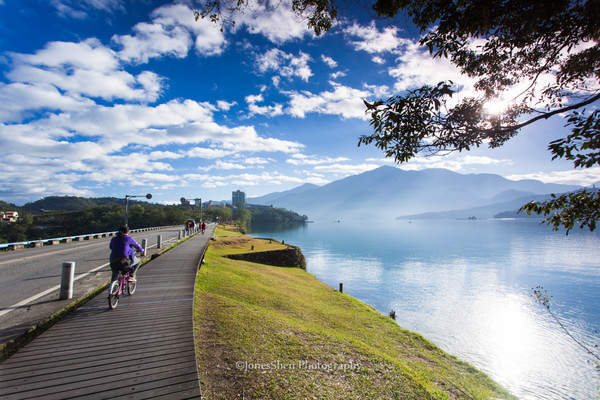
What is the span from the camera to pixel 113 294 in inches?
259

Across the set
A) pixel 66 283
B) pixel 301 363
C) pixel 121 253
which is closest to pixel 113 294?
pixel 121 253

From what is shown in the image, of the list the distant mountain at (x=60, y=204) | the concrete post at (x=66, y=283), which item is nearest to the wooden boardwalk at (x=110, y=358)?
the concrete post at (x=66, y=283)

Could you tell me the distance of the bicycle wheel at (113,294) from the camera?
6383 millimetres

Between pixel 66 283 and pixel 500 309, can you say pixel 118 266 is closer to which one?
pixel 66 283

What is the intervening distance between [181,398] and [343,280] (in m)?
36.3

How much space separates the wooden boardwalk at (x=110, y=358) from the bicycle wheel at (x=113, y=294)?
0.55 feet

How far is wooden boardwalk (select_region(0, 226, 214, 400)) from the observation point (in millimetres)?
3449

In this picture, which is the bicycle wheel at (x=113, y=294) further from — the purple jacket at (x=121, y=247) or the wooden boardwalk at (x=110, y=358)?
the purple jacket at (x=121, y=247)

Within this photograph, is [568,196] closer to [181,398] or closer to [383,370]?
[383,370]

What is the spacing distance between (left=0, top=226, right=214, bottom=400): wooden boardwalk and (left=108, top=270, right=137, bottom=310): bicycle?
0.74ft

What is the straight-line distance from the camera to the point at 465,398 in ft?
24.5

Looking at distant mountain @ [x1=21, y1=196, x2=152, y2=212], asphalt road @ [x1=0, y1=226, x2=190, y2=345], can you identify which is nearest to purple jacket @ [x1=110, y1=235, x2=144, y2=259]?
asphalt road @ [x1=0, y1=226, x2=190, y2=345]

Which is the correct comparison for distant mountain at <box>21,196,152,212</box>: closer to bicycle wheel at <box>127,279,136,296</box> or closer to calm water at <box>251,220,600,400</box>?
calm water at <box>251,220,600,400</box>

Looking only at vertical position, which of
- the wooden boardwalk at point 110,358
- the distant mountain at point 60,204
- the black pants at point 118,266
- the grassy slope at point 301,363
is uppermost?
the distant mountain at point 60,204
